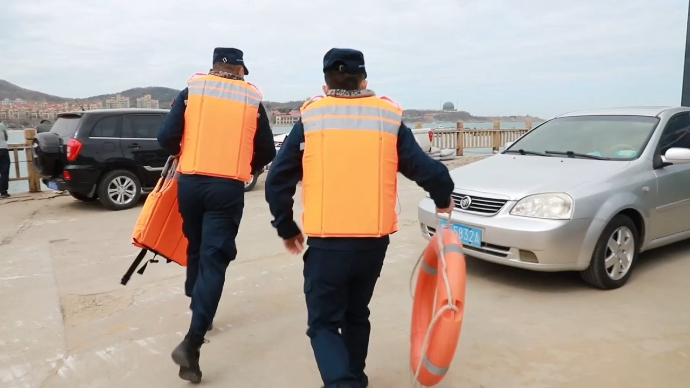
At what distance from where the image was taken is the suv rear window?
864 centimetres

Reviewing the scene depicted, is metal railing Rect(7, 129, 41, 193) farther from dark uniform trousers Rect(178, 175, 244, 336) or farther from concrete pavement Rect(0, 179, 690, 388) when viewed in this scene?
dark uniform trousers Rect(178, 175, 244, 336)

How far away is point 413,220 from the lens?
24.6ft

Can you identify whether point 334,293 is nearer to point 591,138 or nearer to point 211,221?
point 211,221

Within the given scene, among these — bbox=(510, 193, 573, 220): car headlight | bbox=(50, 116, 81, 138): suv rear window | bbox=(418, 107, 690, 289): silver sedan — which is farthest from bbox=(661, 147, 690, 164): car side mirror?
bbox=(50, 116, 81, 138): suv rear window

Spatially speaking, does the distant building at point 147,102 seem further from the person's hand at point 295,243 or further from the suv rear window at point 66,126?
the person's hand at point 295,243

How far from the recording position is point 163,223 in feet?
11.7

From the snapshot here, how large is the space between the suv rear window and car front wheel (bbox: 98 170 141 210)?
0.86 meters

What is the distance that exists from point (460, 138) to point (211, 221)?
665 inches

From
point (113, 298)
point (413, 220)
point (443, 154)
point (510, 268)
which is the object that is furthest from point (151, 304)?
point (443, 154)

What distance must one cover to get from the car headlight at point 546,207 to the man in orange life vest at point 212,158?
2223mm

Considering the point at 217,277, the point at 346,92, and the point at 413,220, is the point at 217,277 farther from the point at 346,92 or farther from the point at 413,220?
the point at 413,220

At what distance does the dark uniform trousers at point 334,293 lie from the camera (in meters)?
2.39

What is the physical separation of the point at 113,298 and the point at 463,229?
2.99m

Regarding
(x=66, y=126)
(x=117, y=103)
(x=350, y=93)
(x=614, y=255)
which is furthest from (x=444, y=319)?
(x=117, y=103)
